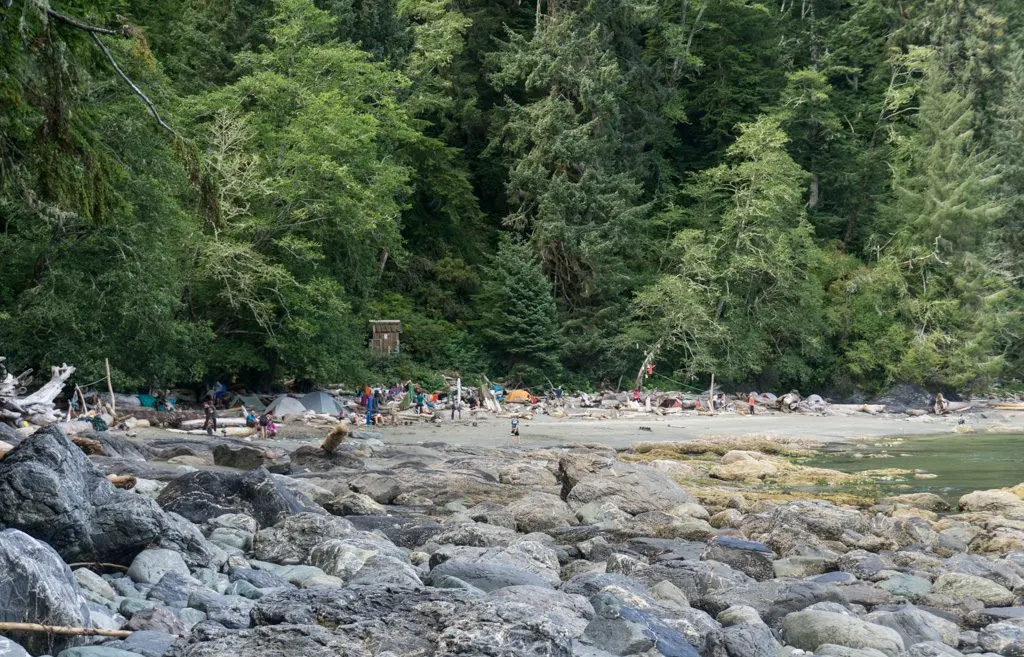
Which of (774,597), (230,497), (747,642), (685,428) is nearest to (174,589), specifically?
(230,497)

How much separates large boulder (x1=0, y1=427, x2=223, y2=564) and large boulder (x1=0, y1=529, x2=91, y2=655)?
54.9 inches

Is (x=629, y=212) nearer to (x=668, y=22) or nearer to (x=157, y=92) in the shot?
(x=668, y=22)

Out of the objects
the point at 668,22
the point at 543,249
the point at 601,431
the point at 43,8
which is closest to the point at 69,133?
the point at 43,8

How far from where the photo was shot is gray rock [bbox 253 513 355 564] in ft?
30.0

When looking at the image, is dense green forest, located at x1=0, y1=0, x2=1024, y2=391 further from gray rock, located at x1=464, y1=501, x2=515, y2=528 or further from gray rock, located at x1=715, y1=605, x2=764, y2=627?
gray rock, located at x1=715, y1=605, x2=764, y2=627

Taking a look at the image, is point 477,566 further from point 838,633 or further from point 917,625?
point 917,625

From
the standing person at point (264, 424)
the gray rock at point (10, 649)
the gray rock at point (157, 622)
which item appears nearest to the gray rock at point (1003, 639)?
the gray rock at point (157, 622)

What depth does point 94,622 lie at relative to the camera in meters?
6.08

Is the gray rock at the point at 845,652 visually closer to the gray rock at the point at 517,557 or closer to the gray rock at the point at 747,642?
the gray rock at the point at 747,642

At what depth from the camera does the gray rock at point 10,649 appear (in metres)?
5.10

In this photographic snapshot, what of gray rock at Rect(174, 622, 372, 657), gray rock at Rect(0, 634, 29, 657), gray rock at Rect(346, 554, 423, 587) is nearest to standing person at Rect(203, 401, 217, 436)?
gray rock at Rect(346, 554, 423, 587)

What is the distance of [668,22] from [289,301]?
2787 cm

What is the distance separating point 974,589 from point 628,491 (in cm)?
577

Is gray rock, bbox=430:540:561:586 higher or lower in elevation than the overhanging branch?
lower
